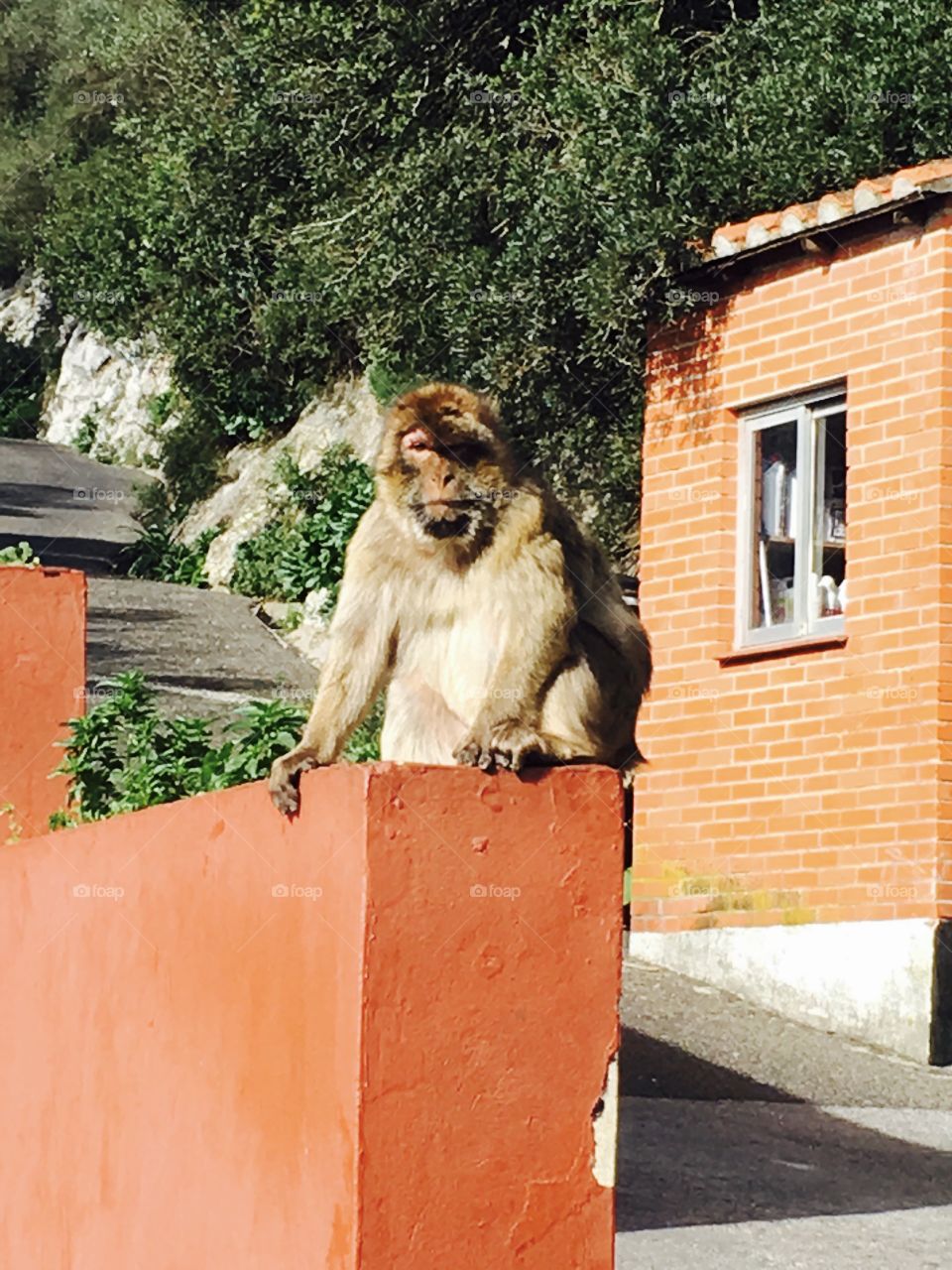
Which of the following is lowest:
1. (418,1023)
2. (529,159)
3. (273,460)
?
(418,1023)

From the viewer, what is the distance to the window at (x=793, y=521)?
445 inches

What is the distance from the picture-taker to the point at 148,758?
8711mm

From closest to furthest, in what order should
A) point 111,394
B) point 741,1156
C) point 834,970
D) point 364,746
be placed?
1. point 741,1156
2. point 834,970
3. point 364,746
4. point 111,394

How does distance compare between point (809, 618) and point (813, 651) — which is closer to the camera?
point (813, 651)

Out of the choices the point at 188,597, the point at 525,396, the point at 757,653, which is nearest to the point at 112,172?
the point at 188,597

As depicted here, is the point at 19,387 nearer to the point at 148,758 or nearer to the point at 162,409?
the point at 162,409

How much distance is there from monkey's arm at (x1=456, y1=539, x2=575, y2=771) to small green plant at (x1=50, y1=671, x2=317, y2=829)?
10.1 feet

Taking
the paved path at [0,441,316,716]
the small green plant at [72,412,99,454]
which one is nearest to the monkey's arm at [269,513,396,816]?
the paved path at [0,441,316,716]

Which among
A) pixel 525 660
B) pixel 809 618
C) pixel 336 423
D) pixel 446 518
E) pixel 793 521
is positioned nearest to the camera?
pixel 525 660

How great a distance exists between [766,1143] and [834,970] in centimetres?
218

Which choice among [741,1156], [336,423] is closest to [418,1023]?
[741,1156]

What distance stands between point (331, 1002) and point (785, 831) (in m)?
6.66

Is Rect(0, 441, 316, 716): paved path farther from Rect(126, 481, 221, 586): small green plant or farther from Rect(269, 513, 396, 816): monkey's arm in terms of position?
Rect(269, 513, 396, 816): monkey's arm

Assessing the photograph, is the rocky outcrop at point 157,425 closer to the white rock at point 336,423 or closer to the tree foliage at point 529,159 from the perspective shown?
the white rock at point 336,423
